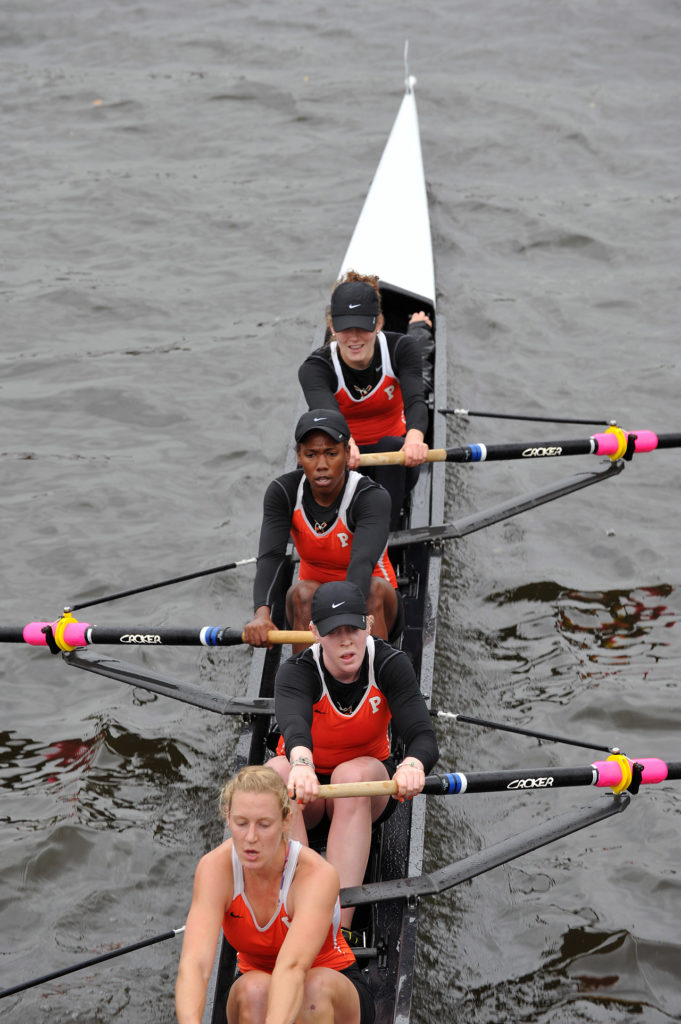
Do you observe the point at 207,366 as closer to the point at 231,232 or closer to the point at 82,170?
the point at 231,232

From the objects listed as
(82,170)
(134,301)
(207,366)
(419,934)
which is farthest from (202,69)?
(419,934)

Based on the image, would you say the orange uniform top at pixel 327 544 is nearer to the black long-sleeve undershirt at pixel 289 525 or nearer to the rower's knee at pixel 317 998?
the black long-sleeve undershirt at pixel 289 525

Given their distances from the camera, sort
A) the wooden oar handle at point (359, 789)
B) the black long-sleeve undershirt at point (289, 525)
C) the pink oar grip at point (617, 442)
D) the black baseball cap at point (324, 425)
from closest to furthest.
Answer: the wooden oar handle at point (359, 789) → the black baseball cap at point (324, 425) → the black long-sleeve undershirt at point (289, 525) → the pink oar grip at point (617, 442)

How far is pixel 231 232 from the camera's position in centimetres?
1208

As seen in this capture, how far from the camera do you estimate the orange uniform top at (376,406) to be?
21.1 ft

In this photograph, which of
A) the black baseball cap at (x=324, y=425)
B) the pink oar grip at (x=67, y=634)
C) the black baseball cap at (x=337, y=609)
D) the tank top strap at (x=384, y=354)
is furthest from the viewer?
the tank top strap at (x=384, y=354)

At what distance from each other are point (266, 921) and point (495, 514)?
3415mm

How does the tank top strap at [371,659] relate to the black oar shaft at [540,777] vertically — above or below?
above

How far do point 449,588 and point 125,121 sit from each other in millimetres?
9296

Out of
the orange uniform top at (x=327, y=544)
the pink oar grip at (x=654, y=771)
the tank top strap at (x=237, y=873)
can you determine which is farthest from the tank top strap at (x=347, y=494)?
the tank top strap at (x=237, y=873)

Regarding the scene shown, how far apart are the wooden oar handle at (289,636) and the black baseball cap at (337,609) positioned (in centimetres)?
71

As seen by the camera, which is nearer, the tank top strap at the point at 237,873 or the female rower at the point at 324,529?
the tank top strap at the point at 237,873

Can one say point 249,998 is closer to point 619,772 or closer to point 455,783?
point 455,783

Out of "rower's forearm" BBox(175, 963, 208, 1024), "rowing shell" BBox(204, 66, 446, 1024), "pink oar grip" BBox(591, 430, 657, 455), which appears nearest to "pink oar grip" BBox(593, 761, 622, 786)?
"rowing shell" BBox(204, 66, 446, 1024)
